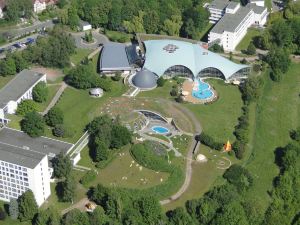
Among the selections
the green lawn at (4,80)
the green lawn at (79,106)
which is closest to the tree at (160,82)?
the green lawn at (79,106)

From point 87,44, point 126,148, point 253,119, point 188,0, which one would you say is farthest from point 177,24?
point 126,148

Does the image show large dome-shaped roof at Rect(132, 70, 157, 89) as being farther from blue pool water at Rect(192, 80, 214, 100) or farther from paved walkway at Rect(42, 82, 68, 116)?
paved walkway at Rect(42, 82, 68, 116)

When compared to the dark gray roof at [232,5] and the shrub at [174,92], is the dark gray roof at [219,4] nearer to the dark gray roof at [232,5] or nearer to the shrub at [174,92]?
the dark gray roof at [232,5]

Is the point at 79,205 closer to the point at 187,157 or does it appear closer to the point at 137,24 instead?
the point at 187,157

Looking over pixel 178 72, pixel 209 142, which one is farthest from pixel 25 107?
pixel 209 142

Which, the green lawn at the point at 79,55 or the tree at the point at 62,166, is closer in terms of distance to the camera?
the tree at the point at 62,166

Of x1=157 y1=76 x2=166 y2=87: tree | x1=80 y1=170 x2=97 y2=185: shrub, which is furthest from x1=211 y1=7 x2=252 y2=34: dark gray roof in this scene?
x1=80 y1=170 x2=97 y2=185: shrub
